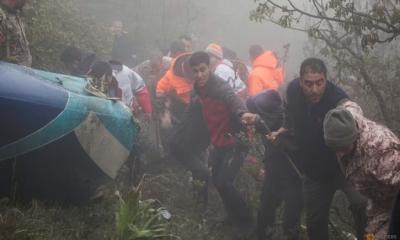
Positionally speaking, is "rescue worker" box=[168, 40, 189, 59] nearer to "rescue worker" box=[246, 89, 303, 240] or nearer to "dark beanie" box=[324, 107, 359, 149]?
"rescue worker" box=[246, 89, 303, 240]

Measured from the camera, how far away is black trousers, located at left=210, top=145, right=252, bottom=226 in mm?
6242

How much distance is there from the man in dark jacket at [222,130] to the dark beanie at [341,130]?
7.40ft

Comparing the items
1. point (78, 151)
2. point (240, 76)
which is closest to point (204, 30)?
point (240, 76)

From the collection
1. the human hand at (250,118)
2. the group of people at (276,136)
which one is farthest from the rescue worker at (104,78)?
the human hand at (250,118)

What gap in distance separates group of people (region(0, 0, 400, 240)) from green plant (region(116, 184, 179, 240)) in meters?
1.55

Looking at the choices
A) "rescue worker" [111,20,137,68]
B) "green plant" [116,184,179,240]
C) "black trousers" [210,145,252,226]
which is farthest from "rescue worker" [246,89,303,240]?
"rescue worker" [111,20,137,68]

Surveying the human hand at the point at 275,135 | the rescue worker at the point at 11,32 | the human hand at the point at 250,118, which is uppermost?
the rescue worker at the point at 11,32

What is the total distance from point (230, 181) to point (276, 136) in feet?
4.39

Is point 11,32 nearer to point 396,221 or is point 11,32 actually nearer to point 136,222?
point 136,222

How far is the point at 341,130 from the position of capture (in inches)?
147

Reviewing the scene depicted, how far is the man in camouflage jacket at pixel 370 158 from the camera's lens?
3.57 meters

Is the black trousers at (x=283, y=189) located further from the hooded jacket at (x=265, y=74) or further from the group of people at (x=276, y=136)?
the hooded jacket at (x=265, y=74)

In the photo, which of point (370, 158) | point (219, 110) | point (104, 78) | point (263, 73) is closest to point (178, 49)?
point (263, 73)

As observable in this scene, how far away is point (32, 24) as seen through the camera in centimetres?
830
